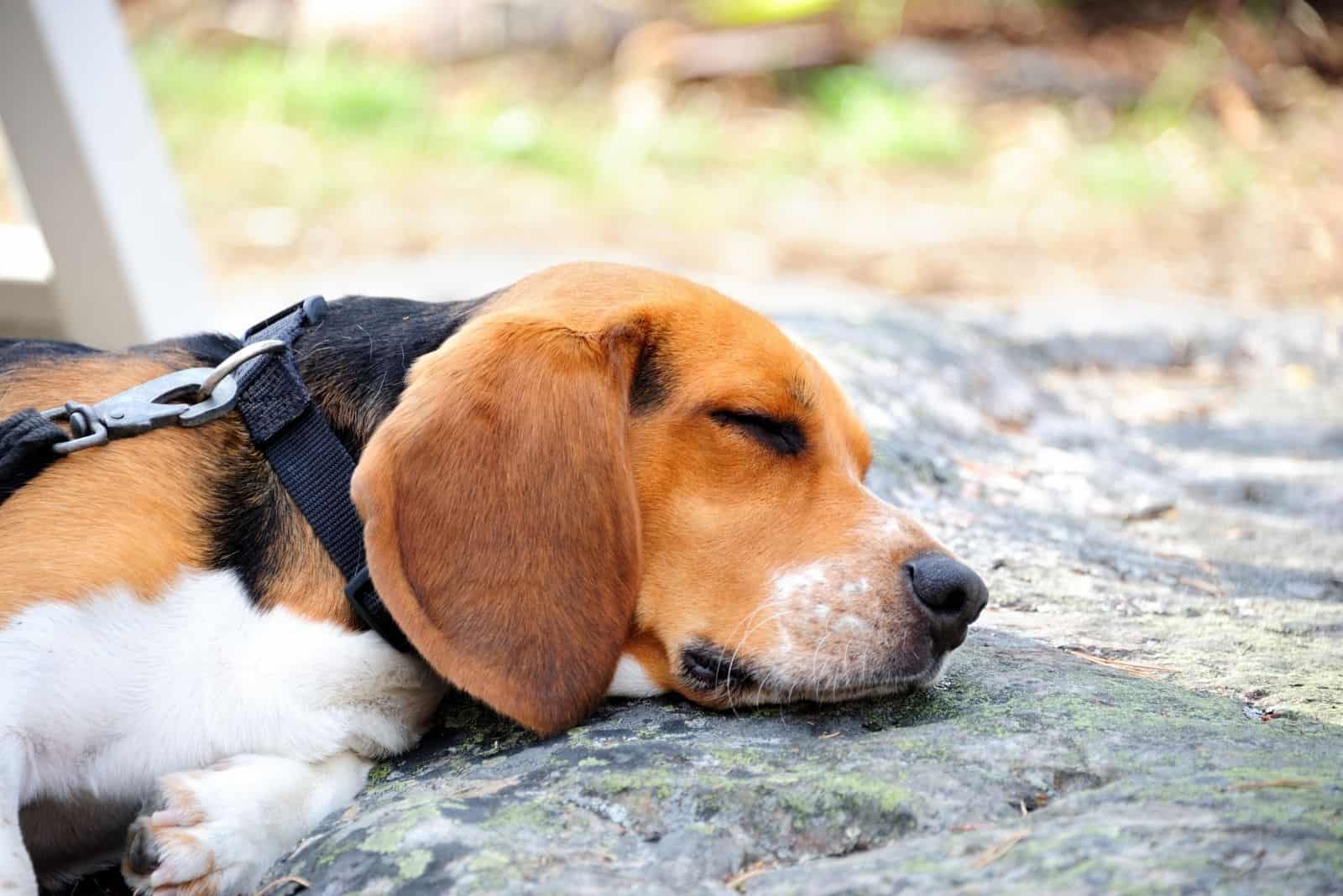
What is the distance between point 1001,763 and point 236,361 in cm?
171

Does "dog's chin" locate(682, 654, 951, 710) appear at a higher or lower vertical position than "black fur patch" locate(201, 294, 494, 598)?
lower

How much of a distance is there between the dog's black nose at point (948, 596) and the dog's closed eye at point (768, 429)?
39 centimetres

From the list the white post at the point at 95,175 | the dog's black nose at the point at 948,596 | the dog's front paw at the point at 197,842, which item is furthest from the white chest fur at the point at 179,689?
the white post at the point at 95,175

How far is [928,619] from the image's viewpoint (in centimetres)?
262

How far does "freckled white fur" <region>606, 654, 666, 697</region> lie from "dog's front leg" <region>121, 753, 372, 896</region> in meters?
0.58

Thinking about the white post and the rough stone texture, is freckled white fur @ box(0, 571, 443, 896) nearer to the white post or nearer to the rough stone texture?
the rough stone texture

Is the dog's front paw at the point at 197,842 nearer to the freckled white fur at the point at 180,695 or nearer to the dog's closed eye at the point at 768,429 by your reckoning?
the freckled white fur at the point at 180,695

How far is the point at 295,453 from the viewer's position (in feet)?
9.13

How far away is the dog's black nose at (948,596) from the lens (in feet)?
8.59

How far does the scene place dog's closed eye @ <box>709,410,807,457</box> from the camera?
9.25 ft

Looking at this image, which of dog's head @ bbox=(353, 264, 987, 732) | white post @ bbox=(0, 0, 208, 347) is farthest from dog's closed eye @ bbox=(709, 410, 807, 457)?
white post @ bbox=(0, 0, 208, 347)

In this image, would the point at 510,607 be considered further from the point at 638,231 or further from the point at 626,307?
the point at 638,231

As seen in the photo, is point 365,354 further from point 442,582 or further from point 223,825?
point 223,825

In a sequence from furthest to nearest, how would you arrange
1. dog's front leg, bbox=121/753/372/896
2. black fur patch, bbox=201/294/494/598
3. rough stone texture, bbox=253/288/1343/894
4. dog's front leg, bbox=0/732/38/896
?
1. black fur patch, bbox=201/294/494/598
2. dog's front leg, bbox=121/753/372/896
3. dog's front leg, bbox=0/732/38/896
4. rough stone texture, bbox=253/288/1343/894
